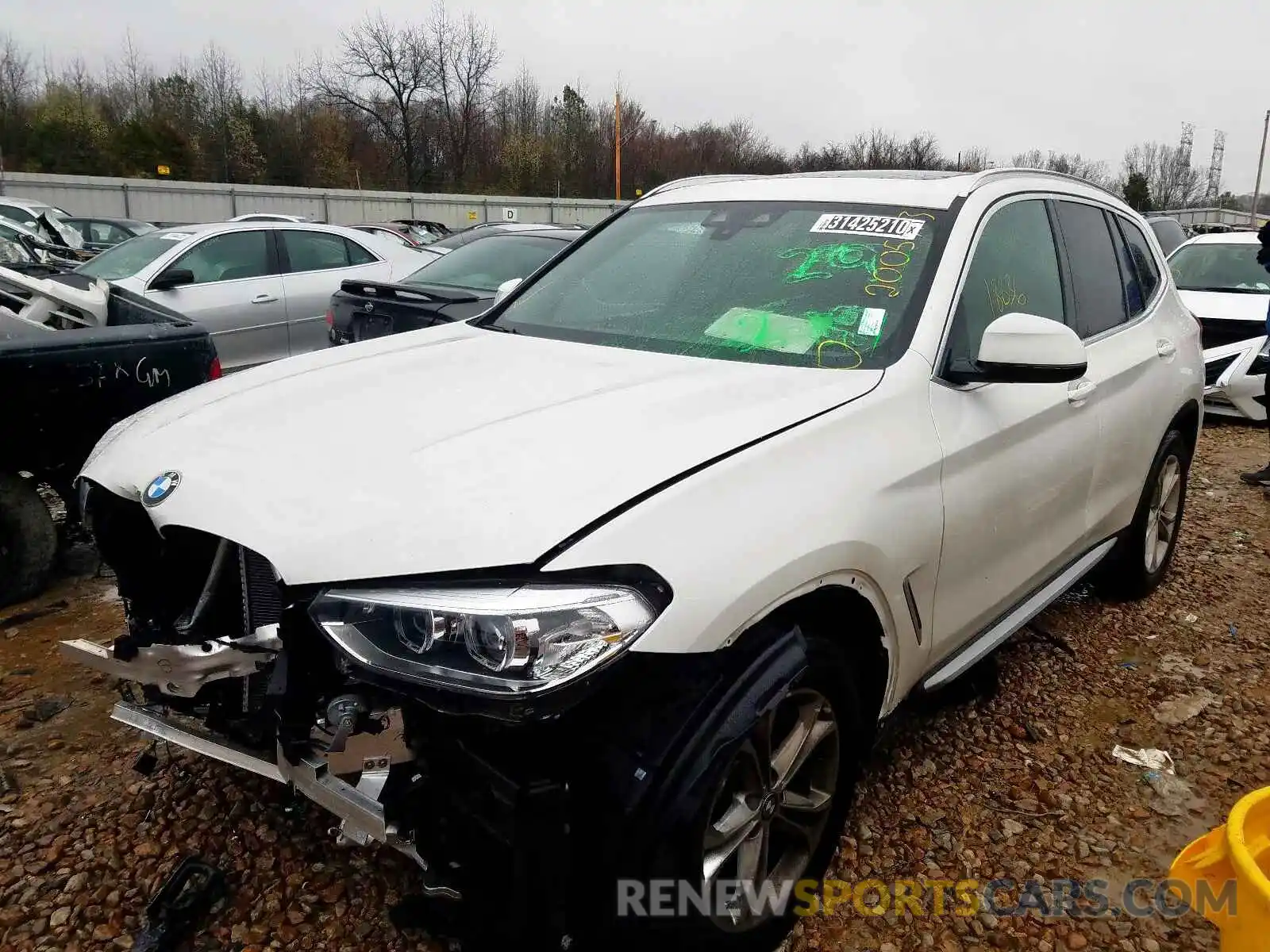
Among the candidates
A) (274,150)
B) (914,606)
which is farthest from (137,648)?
(274,150)

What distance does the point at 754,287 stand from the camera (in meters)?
2.85

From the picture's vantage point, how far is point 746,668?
1.81 m

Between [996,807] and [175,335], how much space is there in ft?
12.2

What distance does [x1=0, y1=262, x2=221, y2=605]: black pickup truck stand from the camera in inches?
144

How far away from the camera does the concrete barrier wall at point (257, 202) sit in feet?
109

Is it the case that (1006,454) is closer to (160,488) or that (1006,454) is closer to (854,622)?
(854,622)

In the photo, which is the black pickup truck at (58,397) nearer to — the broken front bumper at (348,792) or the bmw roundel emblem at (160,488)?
the bmw roundel emblem at (160,488)

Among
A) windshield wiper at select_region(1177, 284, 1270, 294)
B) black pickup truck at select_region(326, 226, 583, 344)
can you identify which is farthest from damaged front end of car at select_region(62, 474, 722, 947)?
windshield wiper at select_region(1177, 284, 1270, 294)

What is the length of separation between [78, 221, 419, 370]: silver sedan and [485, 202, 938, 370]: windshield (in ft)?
17.2

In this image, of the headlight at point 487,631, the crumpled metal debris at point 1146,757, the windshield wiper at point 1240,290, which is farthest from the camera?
the windshield wiper at point 1240,290

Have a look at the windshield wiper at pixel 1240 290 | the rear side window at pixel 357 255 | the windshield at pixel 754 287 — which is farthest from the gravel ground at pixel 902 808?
the windshield wiper at pixel 1240 290

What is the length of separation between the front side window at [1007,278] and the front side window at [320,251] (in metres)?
6.87

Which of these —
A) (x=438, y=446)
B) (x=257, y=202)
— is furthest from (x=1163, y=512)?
(x=257, y=202)

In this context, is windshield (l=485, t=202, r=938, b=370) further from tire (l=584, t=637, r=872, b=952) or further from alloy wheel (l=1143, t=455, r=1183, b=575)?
alloy wheel (l=1143, t=455, r=1183, b=575)
